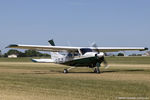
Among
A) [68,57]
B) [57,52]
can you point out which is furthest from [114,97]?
[57,52]

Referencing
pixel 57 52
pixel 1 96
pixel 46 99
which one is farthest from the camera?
pixel 57 52

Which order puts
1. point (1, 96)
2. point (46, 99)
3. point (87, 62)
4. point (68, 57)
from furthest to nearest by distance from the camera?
point (68, 57) → point (87, 62) → point (1, 96) → point (46, 99)

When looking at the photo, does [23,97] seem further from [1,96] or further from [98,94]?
[98,94]

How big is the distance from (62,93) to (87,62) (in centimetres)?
1352

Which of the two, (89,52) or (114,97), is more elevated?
(89,52)

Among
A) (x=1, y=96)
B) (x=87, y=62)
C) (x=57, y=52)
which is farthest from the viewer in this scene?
(x=57, y=52)

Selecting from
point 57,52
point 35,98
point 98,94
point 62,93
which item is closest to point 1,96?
point 35,98

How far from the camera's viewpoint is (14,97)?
1091 cm

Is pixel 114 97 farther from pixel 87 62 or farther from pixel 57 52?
pixel 57 52

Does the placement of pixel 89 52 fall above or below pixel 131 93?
above

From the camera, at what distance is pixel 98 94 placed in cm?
1151

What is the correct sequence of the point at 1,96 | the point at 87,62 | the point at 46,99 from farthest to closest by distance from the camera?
the point at 87,62, the point at 1,96, the point at 46,99

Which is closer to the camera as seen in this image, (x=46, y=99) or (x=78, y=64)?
(x=46, y=99)

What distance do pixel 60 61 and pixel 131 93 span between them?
17613mm
